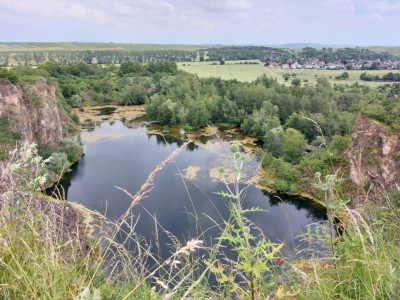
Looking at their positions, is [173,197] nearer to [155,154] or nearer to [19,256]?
[155,154]

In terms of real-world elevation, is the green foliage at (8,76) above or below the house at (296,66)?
above

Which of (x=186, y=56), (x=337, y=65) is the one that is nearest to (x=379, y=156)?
(x=337, y=65)

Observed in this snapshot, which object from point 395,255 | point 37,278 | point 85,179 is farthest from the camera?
point 85,179

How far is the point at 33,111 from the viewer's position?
102 ft

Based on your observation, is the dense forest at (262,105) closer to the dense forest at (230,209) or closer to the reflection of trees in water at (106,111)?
the dense forest at (230,209)

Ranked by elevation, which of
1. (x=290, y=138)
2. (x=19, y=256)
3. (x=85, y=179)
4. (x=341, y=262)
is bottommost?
(x=85, y=179)

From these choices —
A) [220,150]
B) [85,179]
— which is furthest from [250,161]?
[85,179]

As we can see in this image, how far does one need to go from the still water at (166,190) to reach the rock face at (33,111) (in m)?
3.89

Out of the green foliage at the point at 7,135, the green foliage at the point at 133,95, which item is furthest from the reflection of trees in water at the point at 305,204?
the green foliage at the point at 133,95

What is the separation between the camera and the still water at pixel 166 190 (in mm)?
19484

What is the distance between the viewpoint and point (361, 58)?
111m

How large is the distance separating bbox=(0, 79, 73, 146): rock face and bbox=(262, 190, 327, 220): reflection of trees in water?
19200 millimetres

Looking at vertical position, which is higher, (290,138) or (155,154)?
(290,138)

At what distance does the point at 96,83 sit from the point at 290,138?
A: 4395 cm
